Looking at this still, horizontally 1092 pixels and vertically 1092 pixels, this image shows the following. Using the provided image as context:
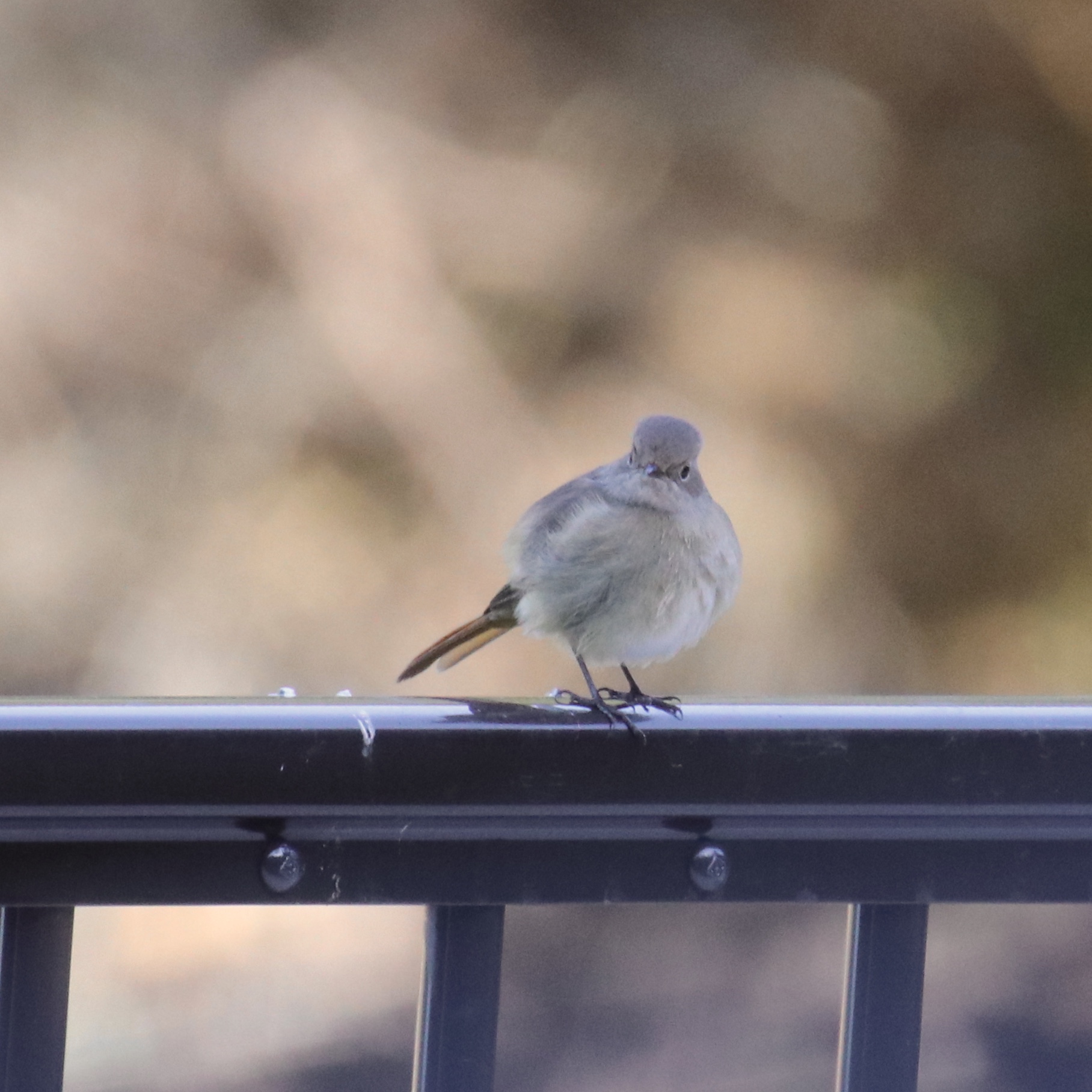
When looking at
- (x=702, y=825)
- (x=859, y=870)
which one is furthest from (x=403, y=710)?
(x=859, y=870)

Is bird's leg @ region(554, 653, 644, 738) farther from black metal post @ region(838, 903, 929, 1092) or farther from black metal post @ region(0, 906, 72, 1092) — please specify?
black metal post @ region(0, 906, 72, 1092)

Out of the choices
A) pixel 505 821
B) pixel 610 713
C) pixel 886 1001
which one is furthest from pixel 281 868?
pixel 886 1001

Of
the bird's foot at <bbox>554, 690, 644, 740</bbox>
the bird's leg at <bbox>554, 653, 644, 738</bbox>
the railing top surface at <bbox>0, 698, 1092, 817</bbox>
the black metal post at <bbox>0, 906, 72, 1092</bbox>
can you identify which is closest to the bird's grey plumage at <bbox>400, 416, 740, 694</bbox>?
the bird's leg at <bbox>554, 653, 644, 738</bbox>

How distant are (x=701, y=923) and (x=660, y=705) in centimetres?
347

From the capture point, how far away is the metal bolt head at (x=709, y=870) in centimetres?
117

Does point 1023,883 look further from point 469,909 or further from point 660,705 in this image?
point 469,909

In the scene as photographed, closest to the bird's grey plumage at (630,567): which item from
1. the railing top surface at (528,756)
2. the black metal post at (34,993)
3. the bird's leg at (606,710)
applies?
the bird's leg at (606,710)

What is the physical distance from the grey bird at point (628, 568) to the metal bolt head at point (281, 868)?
1142mm

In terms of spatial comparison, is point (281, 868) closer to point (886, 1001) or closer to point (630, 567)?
point (886, 1001)

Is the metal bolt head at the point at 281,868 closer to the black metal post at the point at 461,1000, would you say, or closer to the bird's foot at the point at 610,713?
the black metal post at the point at 461,1000

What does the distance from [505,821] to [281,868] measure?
0.16 m

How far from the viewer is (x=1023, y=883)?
1.21 meters

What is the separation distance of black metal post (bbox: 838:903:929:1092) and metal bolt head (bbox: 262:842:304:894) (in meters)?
0.42

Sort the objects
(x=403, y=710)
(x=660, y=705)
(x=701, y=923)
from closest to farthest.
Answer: (x=403, y=710)
(x=660, y=705)
(x=701, y=923)
